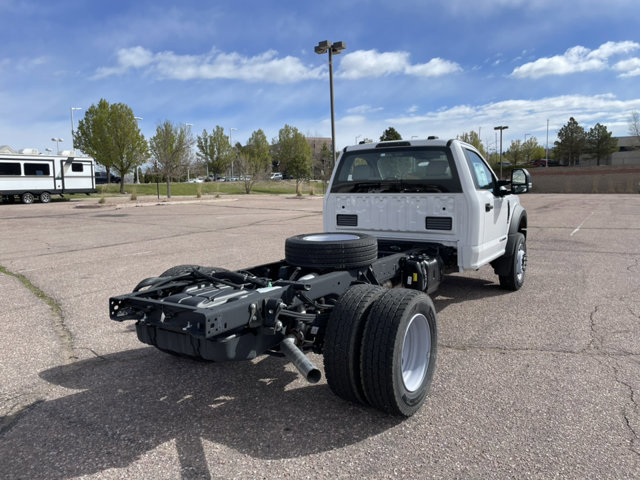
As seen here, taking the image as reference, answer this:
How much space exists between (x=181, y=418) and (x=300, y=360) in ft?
3.25

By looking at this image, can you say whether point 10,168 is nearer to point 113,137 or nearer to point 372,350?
point 113,137

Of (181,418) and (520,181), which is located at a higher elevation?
(520,181)

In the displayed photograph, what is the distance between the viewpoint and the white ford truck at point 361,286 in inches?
117

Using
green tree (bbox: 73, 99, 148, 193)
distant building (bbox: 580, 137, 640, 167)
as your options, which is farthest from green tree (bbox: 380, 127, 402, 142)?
distant building (bbox: 580, 137, 640, 167)

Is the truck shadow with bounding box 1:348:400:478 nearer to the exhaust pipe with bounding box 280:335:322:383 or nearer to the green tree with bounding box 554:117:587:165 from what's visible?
the exhaust pipe with bounding box 280:335:322:383

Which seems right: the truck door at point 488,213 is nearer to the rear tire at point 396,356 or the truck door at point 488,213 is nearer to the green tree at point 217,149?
the rear tire at point 396,356

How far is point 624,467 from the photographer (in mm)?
2629

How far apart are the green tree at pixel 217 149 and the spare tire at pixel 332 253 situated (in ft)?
227

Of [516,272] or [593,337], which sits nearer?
[593,337]

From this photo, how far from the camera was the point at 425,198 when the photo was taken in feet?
18.0

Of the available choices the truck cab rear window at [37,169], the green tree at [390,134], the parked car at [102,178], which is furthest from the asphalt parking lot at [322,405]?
the parked car at [102,178]

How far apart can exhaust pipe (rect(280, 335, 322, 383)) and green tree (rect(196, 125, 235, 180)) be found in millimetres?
70339

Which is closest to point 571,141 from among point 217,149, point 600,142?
point 600,142

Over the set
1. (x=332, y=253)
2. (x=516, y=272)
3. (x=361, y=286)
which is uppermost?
(x=332, y=253)
